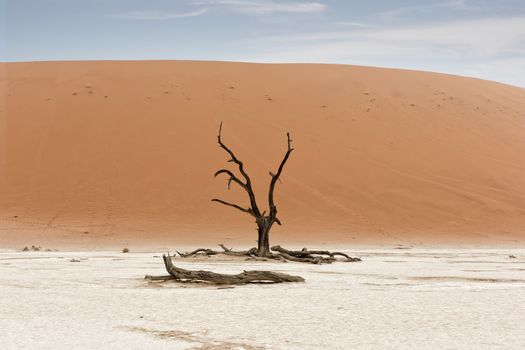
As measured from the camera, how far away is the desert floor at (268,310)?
7.73 meters

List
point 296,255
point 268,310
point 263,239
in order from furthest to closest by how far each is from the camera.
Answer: point 263,239 < point 296,255 < point 268,310

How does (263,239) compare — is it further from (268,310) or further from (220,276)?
(268,310)

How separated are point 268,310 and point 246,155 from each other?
80.9 feet

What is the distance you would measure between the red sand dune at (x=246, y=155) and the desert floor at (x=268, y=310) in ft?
40.1

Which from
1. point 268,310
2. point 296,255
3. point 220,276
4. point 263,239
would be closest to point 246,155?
point 263,239

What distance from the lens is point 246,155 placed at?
34.3 m

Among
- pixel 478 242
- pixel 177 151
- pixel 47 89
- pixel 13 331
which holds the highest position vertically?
pixel 47 89

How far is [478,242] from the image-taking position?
27.6 meters

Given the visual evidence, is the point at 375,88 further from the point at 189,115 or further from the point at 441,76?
the point at 189,115

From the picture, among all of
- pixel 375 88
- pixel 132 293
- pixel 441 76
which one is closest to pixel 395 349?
pixel 132 293

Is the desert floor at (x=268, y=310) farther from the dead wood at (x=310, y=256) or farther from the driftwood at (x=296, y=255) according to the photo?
the driftwood at (x=296, y=255)

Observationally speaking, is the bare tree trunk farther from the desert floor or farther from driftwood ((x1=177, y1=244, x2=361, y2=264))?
the desert floor

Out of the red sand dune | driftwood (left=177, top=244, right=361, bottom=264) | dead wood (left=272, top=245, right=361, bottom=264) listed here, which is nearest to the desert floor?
dead wood (left=272, top=245, right=361, bottom=264)

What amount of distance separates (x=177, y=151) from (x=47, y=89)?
10206 millimetres
